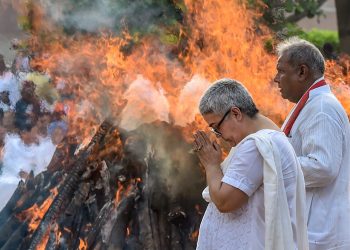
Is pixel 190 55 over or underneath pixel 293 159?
over

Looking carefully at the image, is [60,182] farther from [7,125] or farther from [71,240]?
[7,125]

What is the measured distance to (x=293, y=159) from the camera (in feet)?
12.2

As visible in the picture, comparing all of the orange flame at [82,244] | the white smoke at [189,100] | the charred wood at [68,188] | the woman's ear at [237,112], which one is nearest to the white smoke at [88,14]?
the white smoke at [189,100]

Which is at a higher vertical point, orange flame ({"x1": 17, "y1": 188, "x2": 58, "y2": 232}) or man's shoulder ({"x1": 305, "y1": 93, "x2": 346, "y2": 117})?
orange flame ({"x1": 17, "y1": 188, "x2": 58, "y2": 232})

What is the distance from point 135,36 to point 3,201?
258 cm

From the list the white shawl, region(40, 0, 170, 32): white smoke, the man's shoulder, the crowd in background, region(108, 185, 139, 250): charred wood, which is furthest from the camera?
region(40, 0, 170, 32): white smoke

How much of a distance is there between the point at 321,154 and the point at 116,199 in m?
2.59

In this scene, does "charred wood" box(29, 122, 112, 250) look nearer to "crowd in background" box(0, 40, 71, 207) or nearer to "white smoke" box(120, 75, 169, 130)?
"white smoke" box(120, 75, 169, 130)

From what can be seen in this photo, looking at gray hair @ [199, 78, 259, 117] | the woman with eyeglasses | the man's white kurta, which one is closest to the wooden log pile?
the man's white kurta

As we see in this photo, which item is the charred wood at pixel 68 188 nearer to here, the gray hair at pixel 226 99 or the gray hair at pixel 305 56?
the gray hair at pixel 305 56

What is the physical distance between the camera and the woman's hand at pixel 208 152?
3.78 metres

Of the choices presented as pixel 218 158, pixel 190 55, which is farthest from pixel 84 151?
pixel 218 158

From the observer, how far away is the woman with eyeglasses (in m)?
3.58

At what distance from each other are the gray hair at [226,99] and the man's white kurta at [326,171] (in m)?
0.75
